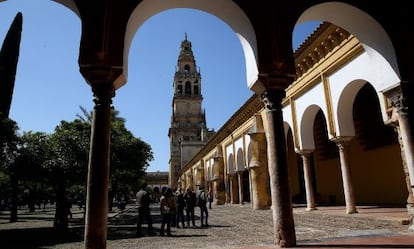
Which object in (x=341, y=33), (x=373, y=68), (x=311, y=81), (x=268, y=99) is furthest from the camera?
(x=311, y=81)

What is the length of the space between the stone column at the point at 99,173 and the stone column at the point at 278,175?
269 cm

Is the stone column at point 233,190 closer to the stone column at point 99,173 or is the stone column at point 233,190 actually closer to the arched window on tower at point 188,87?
the stone column at point 99,173

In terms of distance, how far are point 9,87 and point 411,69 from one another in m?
21.9

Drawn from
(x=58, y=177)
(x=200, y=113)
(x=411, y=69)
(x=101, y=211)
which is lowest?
(x=101, y=211)

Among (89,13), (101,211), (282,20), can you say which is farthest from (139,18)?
(101,211)

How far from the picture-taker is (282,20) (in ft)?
20.1

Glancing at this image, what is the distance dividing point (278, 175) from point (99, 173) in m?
2.86

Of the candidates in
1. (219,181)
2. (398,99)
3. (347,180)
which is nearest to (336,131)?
(347,180)

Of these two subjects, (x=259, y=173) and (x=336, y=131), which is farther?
(x=259, y=173)

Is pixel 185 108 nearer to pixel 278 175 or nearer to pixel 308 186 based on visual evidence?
pixel 308 186

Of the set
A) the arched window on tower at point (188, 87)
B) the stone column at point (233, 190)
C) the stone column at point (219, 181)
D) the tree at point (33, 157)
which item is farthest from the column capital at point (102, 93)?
the arched window on tower at point (188, 87)

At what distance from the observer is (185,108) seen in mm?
64062

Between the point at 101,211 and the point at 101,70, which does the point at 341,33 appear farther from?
the point at 101,211

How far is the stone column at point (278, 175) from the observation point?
519 centimetres
